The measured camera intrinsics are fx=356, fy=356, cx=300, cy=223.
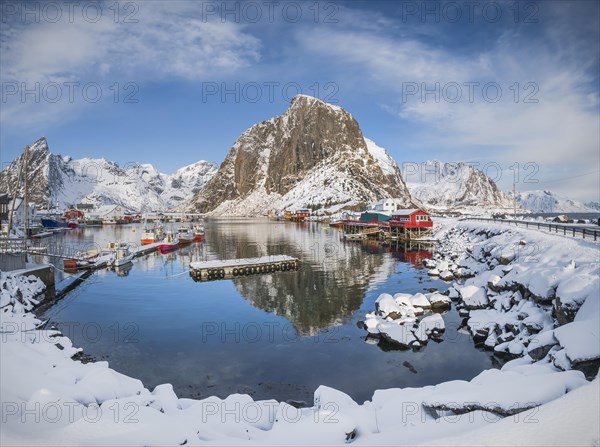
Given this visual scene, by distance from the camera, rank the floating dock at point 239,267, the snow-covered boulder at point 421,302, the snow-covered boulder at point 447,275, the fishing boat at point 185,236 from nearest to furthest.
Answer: the snow-covered boulder at point 421,302 → the snow-covered boulder at point 447,275 → the floating dock at point 239,267 → the fishing boat at point 185,236

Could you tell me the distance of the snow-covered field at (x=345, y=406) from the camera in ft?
30.3

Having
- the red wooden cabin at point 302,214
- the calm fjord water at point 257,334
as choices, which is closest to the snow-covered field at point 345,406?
the calm fjord water at point 257,334

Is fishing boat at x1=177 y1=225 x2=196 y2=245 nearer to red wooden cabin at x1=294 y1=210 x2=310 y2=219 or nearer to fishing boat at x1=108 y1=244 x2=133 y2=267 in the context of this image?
fishing boat at x1=108 y1=244 x2=133 y2=267

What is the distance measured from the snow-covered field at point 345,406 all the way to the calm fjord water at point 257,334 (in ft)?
9.51

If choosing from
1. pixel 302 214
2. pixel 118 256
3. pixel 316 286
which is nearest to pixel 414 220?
pixel 316 286

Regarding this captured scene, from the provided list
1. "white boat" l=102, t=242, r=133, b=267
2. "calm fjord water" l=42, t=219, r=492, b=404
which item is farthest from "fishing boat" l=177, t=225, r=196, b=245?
"calm fjord water" l=42, t=219, r=492, b=404

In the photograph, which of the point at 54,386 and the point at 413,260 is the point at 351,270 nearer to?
the point at 413,260

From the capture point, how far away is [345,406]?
1271 cm

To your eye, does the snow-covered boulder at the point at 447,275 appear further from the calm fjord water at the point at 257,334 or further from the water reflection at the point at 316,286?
the water reflection at the point at 316,286

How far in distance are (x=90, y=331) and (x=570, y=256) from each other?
33.8 metres

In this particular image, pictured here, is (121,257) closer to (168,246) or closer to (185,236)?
(168,246)

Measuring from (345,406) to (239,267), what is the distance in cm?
3301

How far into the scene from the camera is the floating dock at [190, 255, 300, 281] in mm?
42938

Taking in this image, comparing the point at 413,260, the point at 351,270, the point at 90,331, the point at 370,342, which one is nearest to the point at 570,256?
the point at 370,342
